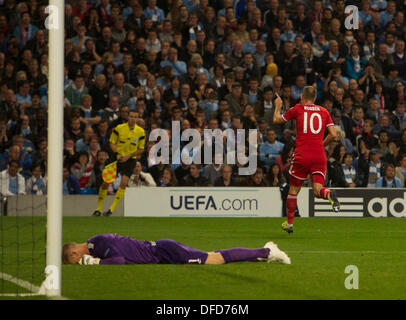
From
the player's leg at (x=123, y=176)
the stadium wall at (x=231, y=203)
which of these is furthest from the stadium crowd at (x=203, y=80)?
the player's leg at (x=123, y=176)

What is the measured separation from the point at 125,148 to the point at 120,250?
778cm

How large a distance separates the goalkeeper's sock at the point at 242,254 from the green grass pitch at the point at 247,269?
0.08m

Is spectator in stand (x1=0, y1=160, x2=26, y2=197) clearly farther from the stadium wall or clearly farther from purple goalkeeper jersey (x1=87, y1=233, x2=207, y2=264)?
purple goalkeeper jersey (x1=87, y1=233, x2=207, y2=264)

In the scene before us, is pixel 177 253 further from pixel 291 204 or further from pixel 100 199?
pixel 100 199

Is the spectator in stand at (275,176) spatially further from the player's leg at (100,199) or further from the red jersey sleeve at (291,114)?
the red jersey sleeve at (291,114)

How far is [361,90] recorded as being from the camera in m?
17.7

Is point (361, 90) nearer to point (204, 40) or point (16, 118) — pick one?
point (204, 40)

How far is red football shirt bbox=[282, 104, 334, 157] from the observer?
11.1m

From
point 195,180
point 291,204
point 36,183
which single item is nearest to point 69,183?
point 36,183

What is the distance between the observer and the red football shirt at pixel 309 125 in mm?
11109

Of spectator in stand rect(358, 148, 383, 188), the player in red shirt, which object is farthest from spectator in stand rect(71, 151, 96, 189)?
the player in red shirt

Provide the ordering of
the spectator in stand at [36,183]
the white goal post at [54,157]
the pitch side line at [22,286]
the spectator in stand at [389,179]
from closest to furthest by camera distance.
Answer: the white goal post at [54,157]
the pitch side line at [22,286]
the spectator in stand at [36,183]
the spectator in stand at [389,179]

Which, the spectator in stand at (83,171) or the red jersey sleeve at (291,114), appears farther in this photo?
the spectator in stand at (83,171)

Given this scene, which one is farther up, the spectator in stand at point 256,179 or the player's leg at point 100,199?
the spectator in stand at point 256,179
